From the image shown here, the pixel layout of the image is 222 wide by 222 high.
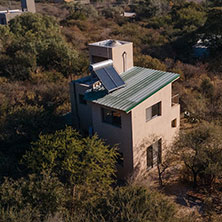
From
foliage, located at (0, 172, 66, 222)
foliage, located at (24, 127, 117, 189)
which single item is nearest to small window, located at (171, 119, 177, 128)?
foliage, located at (24, 127, 117, 189)

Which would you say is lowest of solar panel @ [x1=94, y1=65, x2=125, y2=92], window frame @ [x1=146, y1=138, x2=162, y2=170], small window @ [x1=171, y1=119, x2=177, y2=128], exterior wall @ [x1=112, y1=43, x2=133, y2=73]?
window frame @ [x1=146, y1=138, x2=162, y2=170]

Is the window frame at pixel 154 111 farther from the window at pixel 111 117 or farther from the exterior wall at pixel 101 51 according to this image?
the exterior wall at pixel 101 51

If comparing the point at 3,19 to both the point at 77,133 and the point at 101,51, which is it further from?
the point at 77,133

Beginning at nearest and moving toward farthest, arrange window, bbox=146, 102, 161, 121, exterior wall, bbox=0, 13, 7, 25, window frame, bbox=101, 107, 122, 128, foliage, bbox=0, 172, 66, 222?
1. foliage, bbox=0, 172, 66, 222
2. window frame, bbox=101, 107, 122, 128
3. window, bbox=146, 102, 161, 121
4. exterior wall, bbox=0, 13, 7, 25

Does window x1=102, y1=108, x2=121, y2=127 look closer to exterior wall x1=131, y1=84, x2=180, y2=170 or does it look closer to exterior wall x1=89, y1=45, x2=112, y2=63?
exterior wall x1=131, y1=84, x2=180, y2=170

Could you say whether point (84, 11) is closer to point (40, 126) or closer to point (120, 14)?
point (120, 14)
